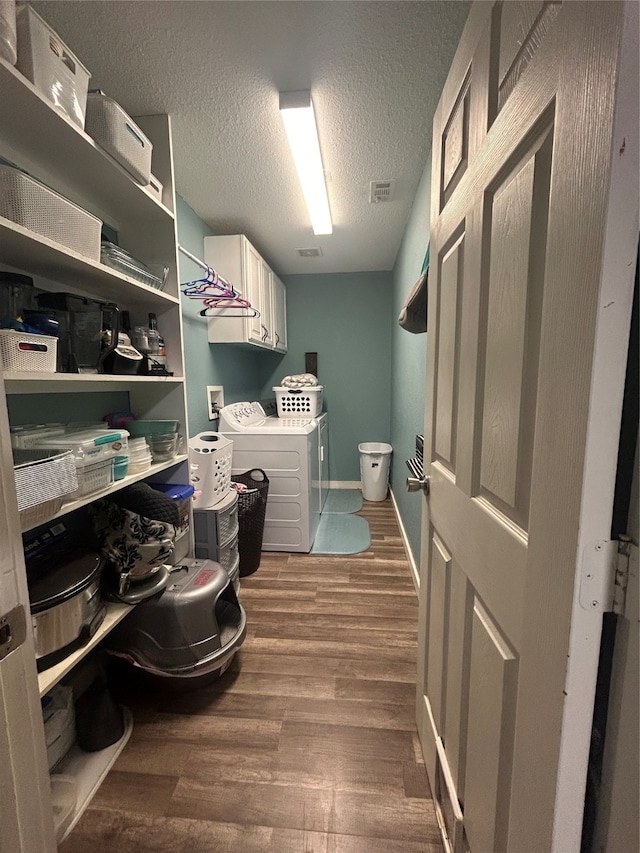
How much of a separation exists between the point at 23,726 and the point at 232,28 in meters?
1.99

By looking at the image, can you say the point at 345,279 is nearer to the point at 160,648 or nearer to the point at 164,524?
the point at 164,524

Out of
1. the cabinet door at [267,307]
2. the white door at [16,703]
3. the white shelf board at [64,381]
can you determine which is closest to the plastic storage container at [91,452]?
the white shelf board at [64,381]

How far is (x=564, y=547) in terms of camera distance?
18.0 inches

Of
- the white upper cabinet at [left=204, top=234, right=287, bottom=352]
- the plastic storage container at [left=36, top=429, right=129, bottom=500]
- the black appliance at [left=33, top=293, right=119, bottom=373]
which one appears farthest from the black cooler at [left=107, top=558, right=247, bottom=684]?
the white upper cabinet at [left=204, top=234, right=287, bottom=352]

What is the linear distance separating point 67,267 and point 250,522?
67.9 inches

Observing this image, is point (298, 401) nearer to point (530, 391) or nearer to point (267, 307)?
point (267, 307)

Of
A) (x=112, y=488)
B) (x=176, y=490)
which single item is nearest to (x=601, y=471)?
(x=112, y=488)

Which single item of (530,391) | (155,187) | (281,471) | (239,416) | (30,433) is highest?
(155,187)

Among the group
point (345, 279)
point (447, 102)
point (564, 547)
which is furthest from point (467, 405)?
point (345, 279)

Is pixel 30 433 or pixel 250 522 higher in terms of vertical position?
pixel 30 433

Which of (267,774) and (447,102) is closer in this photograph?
(447,102)

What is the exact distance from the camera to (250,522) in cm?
232

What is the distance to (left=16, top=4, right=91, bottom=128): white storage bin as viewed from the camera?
34.8 inches

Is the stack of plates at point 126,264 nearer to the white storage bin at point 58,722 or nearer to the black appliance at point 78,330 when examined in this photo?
the black appliance at point 78,330
